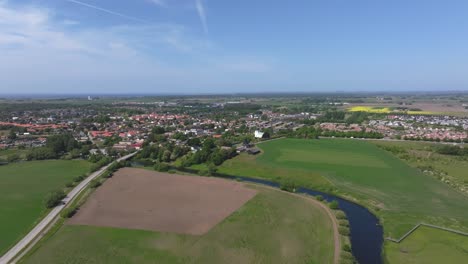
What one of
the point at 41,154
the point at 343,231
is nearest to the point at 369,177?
the point at 343,231

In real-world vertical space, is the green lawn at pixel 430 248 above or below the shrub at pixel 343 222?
below

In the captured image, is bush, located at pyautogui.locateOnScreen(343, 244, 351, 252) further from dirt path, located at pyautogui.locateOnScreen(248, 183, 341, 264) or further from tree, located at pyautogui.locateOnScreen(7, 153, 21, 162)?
tree, located at pyautogui.locateOnScreen(7, 153, 21, 162)

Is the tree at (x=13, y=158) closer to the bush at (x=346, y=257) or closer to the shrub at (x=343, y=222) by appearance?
the shrub at (x=343, y=222)

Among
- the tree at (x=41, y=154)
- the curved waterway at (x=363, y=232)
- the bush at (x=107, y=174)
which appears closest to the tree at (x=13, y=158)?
the tree at (x=41, y=154)

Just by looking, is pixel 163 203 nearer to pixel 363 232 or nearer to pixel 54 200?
pixel 54 200

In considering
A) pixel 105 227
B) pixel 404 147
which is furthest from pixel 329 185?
pixel 404 147
